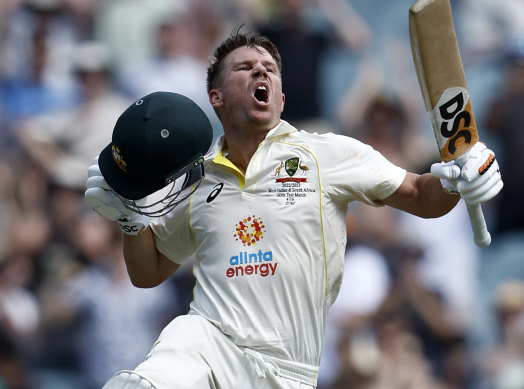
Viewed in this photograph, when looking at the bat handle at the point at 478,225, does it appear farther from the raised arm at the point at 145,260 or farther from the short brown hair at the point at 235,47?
the raised arm at the point at 145,260

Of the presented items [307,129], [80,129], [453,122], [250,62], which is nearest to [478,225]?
[453,122]

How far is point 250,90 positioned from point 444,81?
93 cm

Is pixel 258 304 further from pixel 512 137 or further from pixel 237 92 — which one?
pixel 512 137

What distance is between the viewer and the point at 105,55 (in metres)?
8.30

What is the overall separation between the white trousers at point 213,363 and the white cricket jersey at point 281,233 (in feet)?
0.16

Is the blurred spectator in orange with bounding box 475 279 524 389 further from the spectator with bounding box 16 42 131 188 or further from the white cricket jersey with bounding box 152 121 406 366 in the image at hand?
the white cricket jersey with bounding box 152 121 406 366

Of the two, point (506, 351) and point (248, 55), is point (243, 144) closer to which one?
point (248, 55)

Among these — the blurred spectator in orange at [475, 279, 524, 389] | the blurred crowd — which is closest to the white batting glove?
the blurred crowd

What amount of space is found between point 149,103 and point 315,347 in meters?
1.25

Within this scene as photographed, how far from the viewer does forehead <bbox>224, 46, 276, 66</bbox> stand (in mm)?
4156

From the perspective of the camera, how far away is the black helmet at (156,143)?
3648 mm

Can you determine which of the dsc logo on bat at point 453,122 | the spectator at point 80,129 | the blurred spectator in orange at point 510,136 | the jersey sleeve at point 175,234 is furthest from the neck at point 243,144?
the blurred spectator in orange at point 510,136

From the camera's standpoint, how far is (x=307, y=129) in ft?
26.5

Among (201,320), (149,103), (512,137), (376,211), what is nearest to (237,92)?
(149,103)
